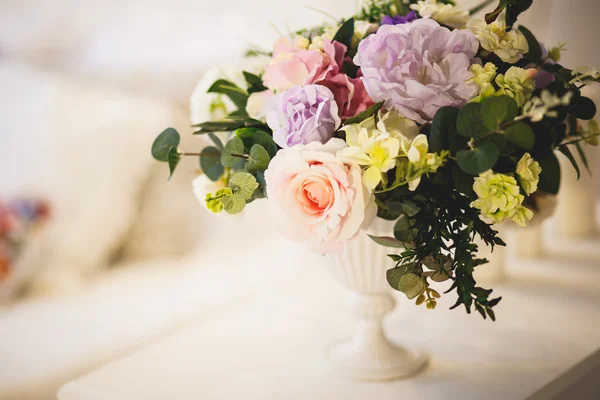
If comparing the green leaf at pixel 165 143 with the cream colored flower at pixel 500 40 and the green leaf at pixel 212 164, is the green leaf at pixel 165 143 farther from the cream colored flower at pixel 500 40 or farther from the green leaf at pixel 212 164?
the cream colored flower at pixel 500 40

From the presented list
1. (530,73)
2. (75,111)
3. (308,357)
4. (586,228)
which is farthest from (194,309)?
(586,228)

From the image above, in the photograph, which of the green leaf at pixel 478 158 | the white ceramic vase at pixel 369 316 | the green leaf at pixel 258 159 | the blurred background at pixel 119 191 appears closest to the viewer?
the green leaf at pixel 478 158

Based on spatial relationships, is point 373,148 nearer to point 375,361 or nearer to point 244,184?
point 244,184

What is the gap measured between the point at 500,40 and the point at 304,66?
21cm

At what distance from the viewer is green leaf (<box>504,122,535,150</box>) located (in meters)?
0.51

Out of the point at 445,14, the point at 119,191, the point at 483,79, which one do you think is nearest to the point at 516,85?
the point at 483,79

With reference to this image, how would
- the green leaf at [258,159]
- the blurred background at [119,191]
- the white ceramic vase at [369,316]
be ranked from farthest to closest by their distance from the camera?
the blurred background at [119,191] < the white ceramic vase at [369,316] < the green leaf at [258,159]

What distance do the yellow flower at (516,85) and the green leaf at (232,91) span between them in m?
0.32

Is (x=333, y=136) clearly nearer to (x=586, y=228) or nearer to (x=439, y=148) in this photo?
(x=439, y=148)

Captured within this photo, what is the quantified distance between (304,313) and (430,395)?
0.99ft

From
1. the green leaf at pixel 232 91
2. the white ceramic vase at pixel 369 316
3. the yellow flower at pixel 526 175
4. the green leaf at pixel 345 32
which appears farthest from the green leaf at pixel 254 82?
the yellow flower at pixel 526 175

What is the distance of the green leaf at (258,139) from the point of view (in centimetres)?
62

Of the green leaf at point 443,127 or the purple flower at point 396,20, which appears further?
the purple flower at point 396,20

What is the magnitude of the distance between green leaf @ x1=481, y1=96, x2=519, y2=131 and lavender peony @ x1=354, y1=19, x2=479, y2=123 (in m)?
0.04
